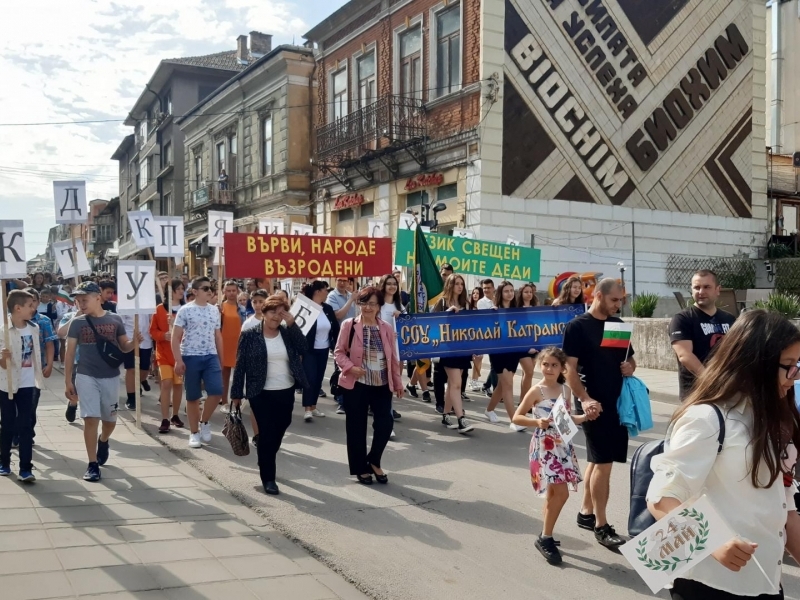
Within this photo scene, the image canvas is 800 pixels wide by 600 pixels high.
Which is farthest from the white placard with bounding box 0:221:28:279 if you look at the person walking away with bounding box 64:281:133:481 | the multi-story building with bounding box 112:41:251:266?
Answer: the multi-story building with bounding box 112:41:251:266

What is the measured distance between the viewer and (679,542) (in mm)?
2574

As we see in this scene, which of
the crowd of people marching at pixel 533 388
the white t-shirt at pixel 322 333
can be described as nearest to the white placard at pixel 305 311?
the crowd of people marching at pixel 533 388

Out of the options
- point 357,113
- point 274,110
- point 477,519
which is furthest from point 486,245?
point 274,110

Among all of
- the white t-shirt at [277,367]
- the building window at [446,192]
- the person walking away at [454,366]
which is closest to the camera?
the white t-shirt at [277,367]

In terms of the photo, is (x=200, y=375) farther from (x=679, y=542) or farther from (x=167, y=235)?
(x=679, y=542)

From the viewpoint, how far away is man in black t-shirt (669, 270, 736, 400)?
230 inches

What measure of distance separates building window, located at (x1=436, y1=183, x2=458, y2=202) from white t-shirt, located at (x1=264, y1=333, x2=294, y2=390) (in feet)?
47.7

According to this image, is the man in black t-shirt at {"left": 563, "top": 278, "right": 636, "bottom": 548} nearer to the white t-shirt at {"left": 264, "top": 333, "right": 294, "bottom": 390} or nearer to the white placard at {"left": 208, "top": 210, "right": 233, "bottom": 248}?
the white t-shirt at {"left": 264, "top": 333, "right": 294, "bottom": 390}

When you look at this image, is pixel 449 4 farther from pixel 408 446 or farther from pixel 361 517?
pixel 361 517

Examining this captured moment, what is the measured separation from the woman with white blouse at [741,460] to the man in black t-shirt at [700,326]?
10.4 ft

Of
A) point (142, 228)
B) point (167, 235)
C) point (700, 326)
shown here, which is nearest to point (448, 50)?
point (142, 228)

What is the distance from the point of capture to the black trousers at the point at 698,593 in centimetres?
267

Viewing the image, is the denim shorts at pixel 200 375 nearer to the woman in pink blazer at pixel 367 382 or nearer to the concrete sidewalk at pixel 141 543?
the concrete sidewalk at pixel 141 543

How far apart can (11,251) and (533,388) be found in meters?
5.25
